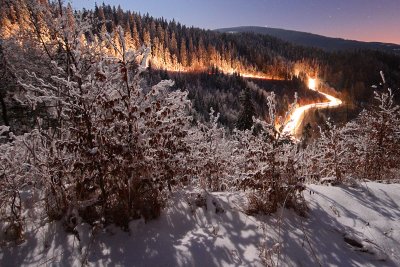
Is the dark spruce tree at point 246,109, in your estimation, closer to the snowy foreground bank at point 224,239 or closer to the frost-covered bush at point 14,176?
the snowy foreground bank at point 224,239

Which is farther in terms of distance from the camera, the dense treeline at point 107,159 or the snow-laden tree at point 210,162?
the snow-laden tree at point 210,162

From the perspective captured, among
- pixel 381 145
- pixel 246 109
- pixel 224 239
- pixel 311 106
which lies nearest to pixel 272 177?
pixel 224 239

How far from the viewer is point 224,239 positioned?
13.9ft

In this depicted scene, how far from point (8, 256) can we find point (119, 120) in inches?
86.7

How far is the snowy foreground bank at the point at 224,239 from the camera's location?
12.5 ft

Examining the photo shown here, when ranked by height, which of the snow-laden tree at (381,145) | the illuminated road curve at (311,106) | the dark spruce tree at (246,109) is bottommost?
the illuminated road curve at (311,106)

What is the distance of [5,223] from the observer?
424cm

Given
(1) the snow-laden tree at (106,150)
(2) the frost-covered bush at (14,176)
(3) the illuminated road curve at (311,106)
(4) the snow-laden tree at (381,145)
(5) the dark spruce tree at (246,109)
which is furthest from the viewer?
(3) the illuminated road curve at (311,106)

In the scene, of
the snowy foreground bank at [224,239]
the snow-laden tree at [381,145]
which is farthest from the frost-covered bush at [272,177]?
the snow-laden tree at [381,145]

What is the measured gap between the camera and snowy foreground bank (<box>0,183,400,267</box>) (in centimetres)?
381

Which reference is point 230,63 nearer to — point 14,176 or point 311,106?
point 311,106

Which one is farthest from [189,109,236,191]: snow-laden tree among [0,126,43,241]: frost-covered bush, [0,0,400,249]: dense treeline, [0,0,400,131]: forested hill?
[0,0,400,131]: forested hill

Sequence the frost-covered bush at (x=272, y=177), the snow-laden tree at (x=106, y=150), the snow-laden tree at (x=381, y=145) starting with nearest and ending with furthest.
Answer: the snow-laden tree at (x=106, y=150) → the frost-covered bush at (x=272, y=177) → the snow-laden tree at (x=381, y=145)

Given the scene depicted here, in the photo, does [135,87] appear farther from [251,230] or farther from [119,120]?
[251,230]
